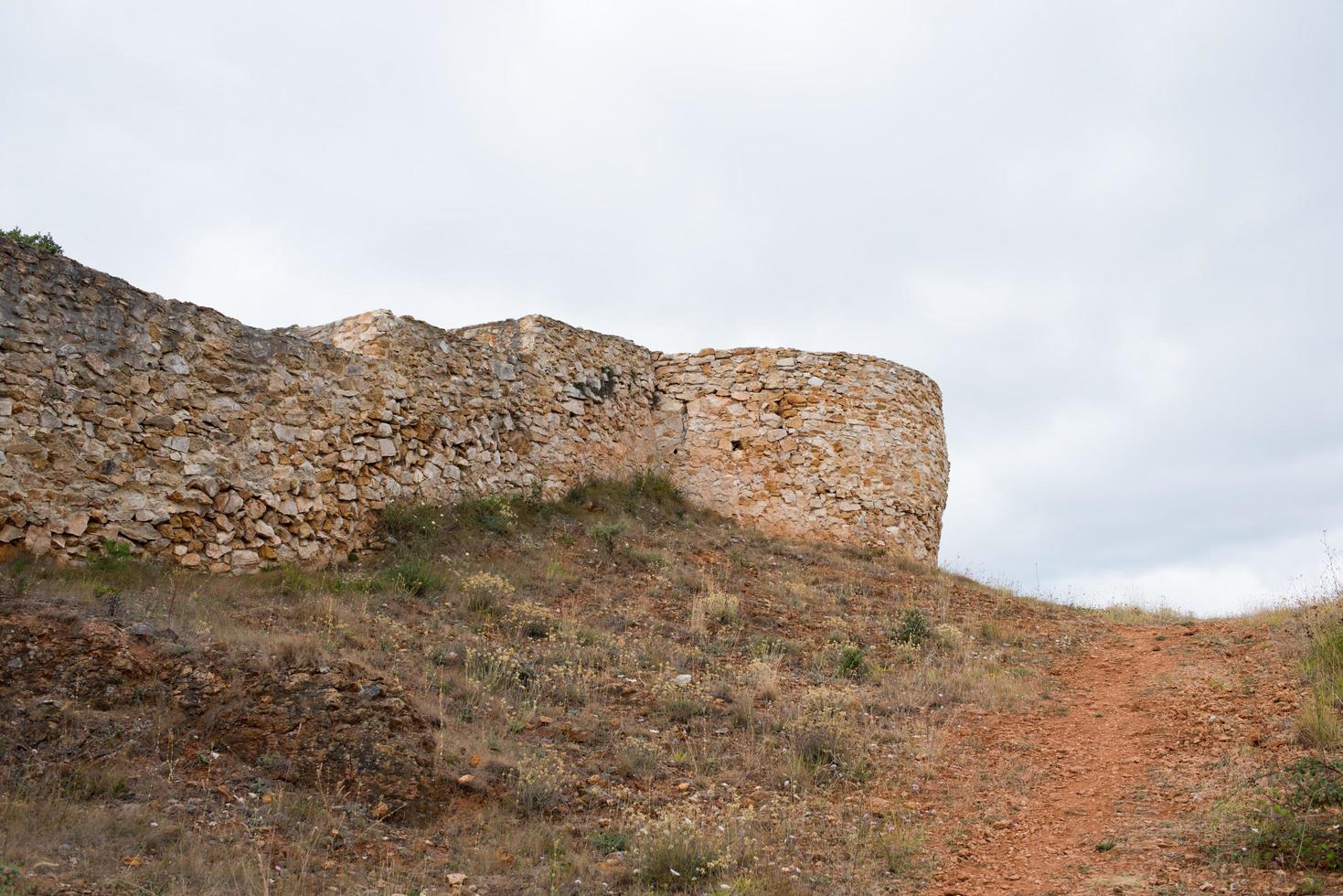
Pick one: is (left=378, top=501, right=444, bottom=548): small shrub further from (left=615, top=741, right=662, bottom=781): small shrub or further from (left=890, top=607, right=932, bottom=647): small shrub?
(left=890, top=607, right=932, bottom=647): small shrub

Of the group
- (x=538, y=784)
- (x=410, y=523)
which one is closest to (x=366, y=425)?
(x=410, y=523)

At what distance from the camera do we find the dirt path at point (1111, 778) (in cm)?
527

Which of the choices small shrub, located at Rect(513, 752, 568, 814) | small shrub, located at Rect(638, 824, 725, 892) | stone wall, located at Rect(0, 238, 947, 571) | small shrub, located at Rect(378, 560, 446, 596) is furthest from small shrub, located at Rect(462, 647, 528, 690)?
stone wall, located at Rect(0, 238, 947, 571)

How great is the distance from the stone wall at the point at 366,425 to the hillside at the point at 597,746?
0.62m

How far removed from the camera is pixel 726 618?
10.4m

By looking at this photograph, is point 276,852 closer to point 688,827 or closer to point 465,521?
point 688,827

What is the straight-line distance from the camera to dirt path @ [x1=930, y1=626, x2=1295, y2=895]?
17.3ft

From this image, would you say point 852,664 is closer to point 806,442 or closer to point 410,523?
point 410,523

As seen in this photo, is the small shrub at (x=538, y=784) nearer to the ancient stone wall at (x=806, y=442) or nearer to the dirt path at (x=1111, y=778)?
the dirt path at (x=1111, y=778)

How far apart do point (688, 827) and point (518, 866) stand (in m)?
0.95

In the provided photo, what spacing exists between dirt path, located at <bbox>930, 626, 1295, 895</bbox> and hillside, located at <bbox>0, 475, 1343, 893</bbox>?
0.03 metres

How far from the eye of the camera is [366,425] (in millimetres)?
11031

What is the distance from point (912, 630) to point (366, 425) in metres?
6.29

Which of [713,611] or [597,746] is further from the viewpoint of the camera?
[713,611]
